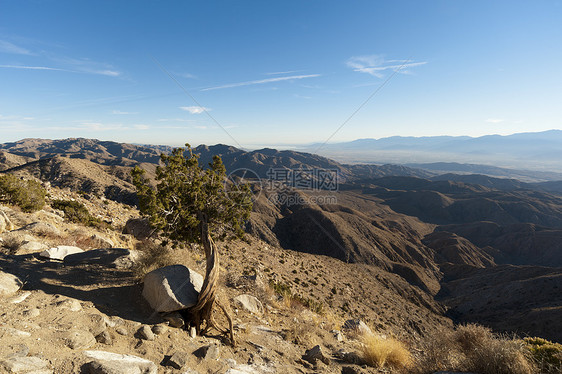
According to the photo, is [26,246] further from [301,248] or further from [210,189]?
[301,248]

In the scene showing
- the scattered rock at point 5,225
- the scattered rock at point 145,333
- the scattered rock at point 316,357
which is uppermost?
the scattered rock at point 5,225

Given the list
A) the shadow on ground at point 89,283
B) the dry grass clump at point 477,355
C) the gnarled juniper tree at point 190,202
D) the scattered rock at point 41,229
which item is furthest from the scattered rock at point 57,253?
the dry grass clump at point 477,355

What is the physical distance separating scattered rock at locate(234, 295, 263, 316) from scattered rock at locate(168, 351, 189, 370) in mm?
4779

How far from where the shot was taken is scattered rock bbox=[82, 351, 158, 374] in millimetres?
4633

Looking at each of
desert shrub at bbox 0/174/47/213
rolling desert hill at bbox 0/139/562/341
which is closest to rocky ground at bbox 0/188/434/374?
desert shrub at bbox 0/174/47/213

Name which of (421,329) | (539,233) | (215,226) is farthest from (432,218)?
(215,226)

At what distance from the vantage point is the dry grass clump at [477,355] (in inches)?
239

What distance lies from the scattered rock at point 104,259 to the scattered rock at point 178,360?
5714 mm

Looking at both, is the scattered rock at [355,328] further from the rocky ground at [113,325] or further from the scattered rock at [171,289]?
the scattered rock at [171,289]

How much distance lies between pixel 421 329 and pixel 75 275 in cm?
4436

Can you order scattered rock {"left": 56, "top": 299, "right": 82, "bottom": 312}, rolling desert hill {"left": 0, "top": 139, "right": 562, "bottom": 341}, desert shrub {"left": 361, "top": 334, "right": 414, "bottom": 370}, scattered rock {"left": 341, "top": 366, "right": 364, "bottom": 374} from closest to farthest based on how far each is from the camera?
1. scattered rock {"left": 56, "top": 299, "right": 82, "bottom": 312}
2. scattered rock {"left": 341, "top": 366, "right": 364, "bottom": 374}
3. desert shrub {"left": 361, "top": 334, "right": 414, "bottom": 370}
4. rolling desert hill {"left": 0, "top": 139, "right": 562, "bottom": 341}

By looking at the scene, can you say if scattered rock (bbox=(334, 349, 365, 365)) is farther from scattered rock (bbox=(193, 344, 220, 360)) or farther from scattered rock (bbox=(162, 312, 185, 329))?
scattered rock (bbox=(162, 312, 185, 329))

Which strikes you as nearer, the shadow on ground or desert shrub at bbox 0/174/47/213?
the shadow on ground

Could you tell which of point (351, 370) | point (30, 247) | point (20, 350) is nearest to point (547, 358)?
point (351, 370)
